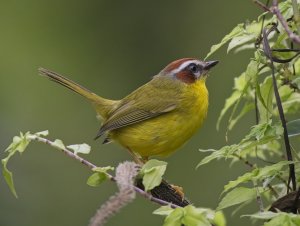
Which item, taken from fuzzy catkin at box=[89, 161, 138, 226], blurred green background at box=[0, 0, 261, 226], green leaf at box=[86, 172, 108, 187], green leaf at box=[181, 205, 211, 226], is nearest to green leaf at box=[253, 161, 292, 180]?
green leaf at box=[181, 205, 211, 226]

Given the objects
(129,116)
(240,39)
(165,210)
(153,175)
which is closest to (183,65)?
(129,116)

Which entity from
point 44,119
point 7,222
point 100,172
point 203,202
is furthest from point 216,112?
point 100,172

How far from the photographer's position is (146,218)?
701cm

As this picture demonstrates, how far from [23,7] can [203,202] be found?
3246 millimetres

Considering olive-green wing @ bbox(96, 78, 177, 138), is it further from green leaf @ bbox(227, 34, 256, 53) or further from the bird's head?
green leaf @ bbox(227, 34, 256, 53)

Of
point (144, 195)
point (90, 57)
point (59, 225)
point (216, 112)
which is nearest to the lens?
point (144, 195)

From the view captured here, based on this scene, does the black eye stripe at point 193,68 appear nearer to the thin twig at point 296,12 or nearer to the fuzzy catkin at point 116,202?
the thin twig at point 296,12

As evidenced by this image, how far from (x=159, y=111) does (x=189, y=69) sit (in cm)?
36

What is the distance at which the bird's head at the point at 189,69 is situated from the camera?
444 cm

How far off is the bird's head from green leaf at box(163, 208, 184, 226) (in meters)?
2.57

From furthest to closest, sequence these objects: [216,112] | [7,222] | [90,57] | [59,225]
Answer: [90,57] < [216,112] < [59,225] < [7,222]

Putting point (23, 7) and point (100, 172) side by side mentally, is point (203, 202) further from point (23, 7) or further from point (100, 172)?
point (100, 172)

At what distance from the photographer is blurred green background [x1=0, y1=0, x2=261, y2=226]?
277 inches

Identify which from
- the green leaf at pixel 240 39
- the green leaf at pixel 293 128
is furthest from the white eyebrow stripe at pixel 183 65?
the green leaf at pixel 293 128
